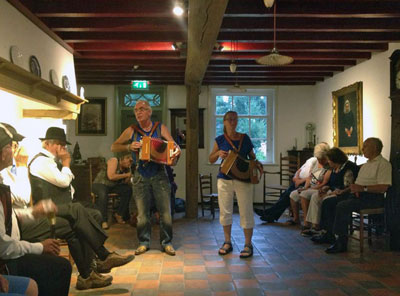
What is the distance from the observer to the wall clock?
5102 millimetres

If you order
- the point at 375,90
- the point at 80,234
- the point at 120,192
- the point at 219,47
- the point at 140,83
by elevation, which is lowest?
the point at 120,192

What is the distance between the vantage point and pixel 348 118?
6.70 meters

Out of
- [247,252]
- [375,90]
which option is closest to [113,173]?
[247,252]

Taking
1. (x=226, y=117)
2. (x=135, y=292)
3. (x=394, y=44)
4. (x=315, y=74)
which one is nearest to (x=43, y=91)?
(x=226, y=117)

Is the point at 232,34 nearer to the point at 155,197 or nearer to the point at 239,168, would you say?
the point at 239,168

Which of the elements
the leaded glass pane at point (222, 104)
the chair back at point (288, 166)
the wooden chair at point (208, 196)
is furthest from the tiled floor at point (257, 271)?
the leaded glass pane at point (222, 104)

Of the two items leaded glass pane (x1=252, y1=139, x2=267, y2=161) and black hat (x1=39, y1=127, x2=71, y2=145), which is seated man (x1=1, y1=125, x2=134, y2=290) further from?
leaded glass pane (x1=252, y1=139, x2=267, y2=161)

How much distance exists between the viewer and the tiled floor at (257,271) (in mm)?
3064

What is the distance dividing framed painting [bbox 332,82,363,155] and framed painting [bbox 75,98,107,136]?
4.63m

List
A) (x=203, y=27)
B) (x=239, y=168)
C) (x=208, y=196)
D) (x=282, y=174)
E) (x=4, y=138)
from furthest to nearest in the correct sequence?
(x=282, y=174) → (x=208, y=196) → (x=239, y=168) → (x=203, y=27) → (x=4, y=138)

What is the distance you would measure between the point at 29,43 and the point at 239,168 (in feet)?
8.50

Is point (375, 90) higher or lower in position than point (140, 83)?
lower

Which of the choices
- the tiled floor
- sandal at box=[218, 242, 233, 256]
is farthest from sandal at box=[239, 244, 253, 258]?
sandal at box=[218, 242, 233, 256]

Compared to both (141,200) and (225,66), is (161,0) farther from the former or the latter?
(225,66)
